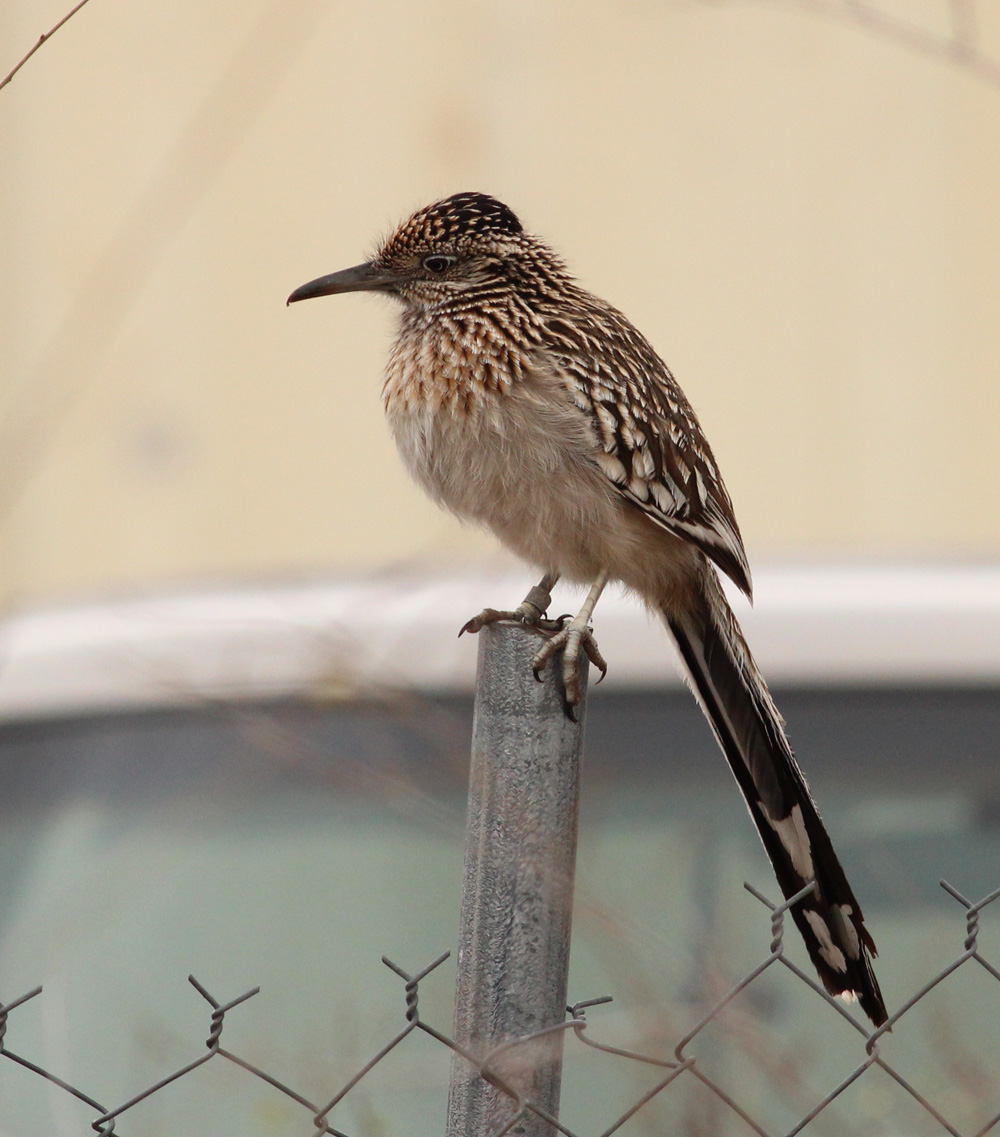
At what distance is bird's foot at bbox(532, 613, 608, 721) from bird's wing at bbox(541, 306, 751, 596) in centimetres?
58

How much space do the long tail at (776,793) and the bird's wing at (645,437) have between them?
0.16m

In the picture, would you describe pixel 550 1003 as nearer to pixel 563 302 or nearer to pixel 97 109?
pixel 563 302

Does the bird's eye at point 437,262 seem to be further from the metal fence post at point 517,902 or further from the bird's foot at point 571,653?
the metal fence post at point 517,902

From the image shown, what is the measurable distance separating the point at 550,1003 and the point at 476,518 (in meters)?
1.46

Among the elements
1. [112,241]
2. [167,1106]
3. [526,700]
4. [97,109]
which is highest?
[97,109]

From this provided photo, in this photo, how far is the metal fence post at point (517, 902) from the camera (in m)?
2.31

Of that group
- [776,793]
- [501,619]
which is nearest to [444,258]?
[501,619]

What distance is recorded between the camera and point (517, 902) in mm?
2305

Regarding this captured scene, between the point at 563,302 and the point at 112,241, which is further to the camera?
the point at 112,241

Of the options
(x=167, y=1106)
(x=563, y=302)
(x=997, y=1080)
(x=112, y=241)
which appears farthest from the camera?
(x=112, y=241)

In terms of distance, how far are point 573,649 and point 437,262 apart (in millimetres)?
1524

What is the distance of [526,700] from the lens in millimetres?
2363

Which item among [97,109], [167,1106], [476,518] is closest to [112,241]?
[97,109]

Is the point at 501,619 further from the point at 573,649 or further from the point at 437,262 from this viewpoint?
the point at 437,262
